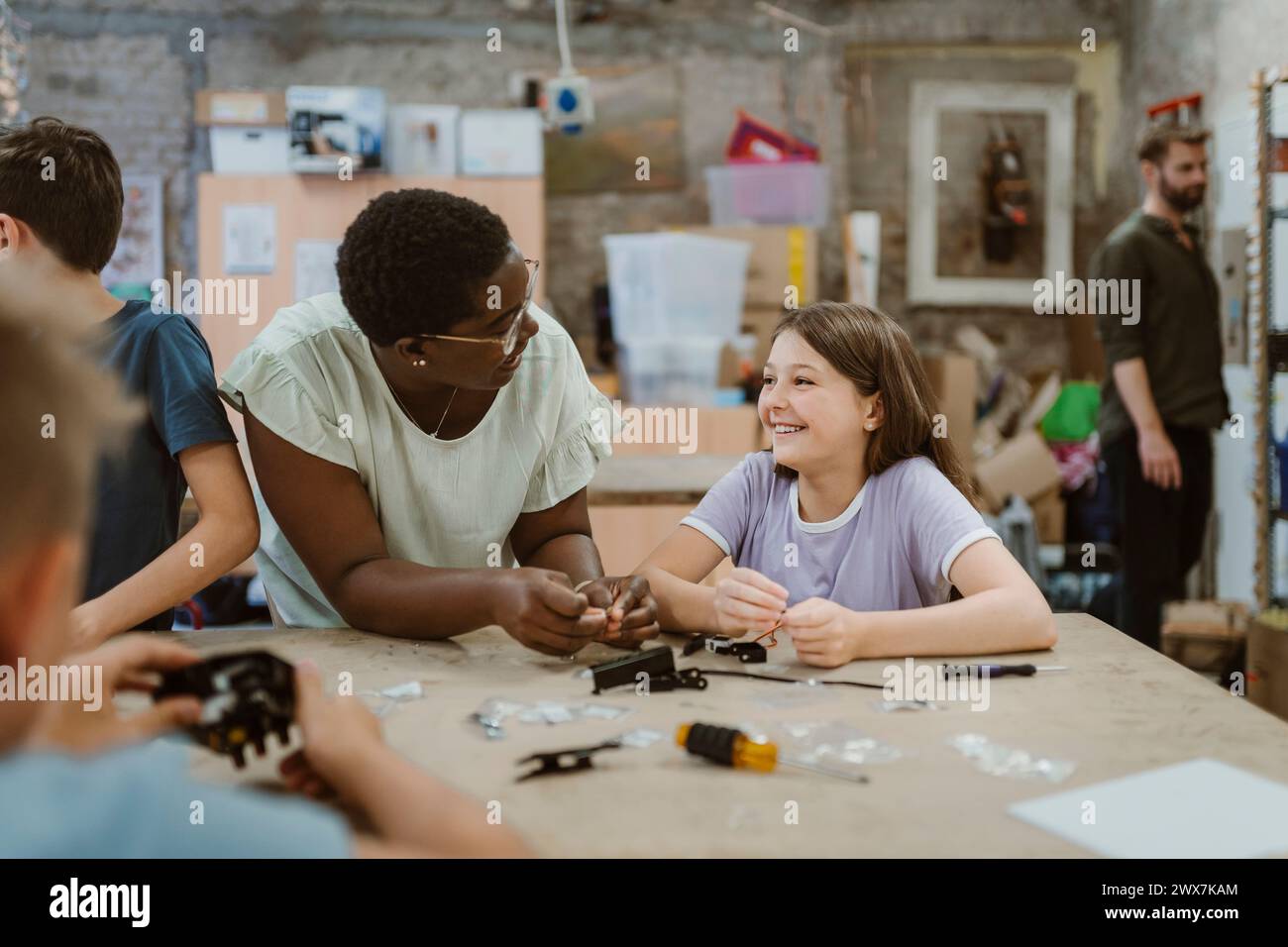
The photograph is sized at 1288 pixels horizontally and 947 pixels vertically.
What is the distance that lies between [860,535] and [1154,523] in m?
2.19

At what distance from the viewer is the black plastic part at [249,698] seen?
1124mm

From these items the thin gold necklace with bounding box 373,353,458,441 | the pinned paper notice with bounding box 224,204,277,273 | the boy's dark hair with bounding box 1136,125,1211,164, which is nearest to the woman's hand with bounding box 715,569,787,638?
the thin gold necklace with bounding box 373,353,458,441

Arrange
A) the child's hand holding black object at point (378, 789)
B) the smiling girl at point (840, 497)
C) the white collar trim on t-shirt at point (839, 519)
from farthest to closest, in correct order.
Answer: the white collar trim on t-shirt at point (839, 519) < the smiling girl at point (840, 497) < the child's hand holding black object at point (378, 789)

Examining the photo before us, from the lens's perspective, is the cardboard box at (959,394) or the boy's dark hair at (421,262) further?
the cardboard box at (959,394)

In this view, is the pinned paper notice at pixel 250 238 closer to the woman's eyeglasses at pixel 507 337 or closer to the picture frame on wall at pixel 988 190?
the picture frame on wall at pixel 988 190

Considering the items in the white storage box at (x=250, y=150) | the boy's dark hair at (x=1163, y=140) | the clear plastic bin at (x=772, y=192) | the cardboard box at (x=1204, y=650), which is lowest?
the cardboard box at (x=1204, y=650)

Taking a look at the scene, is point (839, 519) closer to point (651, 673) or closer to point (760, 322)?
point (651, 673)

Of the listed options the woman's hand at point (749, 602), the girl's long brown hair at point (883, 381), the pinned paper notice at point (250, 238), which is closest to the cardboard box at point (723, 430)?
the pinned paper notice at point (250, 238)

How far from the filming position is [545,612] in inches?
61.5

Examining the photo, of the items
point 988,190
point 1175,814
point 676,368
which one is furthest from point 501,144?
point 1175,814

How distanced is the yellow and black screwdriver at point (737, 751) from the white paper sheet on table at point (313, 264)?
4.31m

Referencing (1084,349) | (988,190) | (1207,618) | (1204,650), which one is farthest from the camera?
(988,190)
